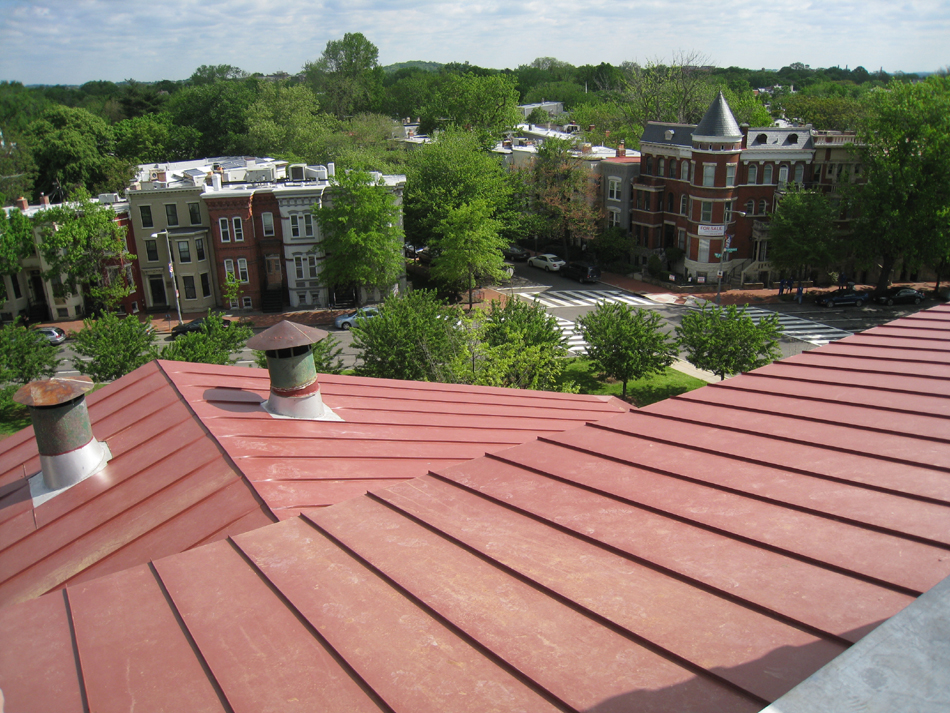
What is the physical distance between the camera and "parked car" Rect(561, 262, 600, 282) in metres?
54.3

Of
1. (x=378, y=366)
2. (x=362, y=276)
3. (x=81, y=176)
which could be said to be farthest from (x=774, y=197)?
(x=81, y=176)

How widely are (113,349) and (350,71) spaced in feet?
375

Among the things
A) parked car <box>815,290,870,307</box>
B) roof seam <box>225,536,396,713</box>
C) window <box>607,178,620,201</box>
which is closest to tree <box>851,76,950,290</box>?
parked car <box>815,290,870,307</box>

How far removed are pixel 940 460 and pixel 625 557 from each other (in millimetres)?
3111

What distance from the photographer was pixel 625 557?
17.0ft

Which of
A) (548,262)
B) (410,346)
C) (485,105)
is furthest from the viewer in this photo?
(485,105)

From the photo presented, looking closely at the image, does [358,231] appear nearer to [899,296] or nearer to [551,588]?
[899,296]

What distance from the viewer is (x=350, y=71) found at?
130 m

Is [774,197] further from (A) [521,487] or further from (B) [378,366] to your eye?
(A) [521,487]

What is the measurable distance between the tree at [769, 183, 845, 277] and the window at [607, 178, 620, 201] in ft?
A: 44.3

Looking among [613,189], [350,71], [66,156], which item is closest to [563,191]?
[613,189]

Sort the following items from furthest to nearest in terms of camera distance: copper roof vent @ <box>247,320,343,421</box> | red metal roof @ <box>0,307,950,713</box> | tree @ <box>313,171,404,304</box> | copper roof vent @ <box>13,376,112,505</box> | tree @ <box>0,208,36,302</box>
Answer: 1. tree @ <box>313,171,404,304</box>
2. tree @ <box>0,208,36,302</box>
3. copper roof vent @ <box>247,320,343,421</box>
4. copper roof vent @ <box>13,376,112,505</box>
5. red metal roof @ <box>0,307,950,713</box>

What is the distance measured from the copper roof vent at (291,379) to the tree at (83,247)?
4019 cm

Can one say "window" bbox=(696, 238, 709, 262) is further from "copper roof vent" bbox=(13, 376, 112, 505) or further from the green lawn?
"copper roof vent" bbox=(13, 376, 112, 505)
